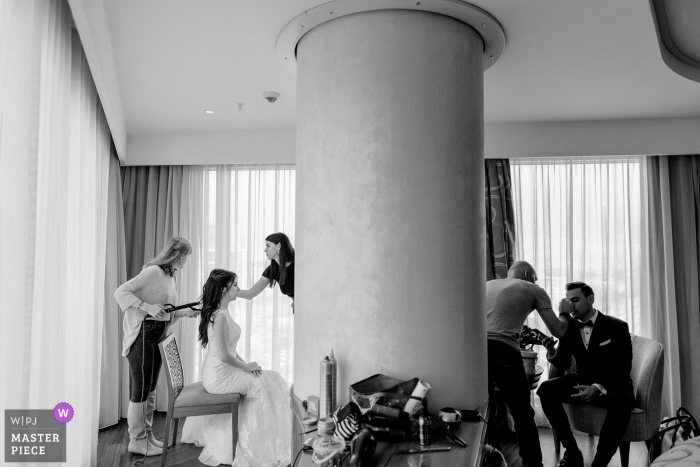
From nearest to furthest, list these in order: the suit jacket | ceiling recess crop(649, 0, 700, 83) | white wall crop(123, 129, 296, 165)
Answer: ceiling recess crop(649, 0, 700, 83)
the suit jacket
white wall crop(123, 129, 296, 165)

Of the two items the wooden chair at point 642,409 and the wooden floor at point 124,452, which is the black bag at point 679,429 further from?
the wooden floor at point 124,452

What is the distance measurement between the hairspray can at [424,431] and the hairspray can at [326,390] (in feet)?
1.35

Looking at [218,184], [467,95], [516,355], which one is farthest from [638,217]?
[218,184]

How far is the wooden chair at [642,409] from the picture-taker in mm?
3473

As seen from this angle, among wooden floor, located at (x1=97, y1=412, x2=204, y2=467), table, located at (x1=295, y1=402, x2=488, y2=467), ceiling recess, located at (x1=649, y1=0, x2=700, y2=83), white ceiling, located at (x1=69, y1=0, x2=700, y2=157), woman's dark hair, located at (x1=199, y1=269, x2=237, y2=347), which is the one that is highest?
ceiling recess, located at (x1=649, y1=0, x2=700, y2=83)

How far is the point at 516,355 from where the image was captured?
346 centimetres

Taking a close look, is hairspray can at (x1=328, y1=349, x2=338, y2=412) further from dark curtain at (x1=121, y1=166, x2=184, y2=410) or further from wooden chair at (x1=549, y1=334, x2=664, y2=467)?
dark curtain at (x1=121, y1=166, x2=184, y2=410)

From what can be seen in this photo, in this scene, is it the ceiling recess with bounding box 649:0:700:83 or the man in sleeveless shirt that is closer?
the ceiling recess with bounding box 649:0:700:83

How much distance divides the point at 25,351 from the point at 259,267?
3.19 metres

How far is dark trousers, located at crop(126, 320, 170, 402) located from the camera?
393 cm

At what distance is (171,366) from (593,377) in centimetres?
284

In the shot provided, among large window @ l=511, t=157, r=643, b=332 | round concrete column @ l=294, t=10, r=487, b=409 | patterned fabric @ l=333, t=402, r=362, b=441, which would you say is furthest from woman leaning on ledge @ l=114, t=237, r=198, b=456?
→ large window @ l=511, t=157, r=643, b=332

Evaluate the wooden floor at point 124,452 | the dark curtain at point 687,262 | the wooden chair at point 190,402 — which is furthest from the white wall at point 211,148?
the dark curtain at point 687,262

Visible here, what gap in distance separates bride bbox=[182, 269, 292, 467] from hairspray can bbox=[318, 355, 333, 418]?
1503mm
